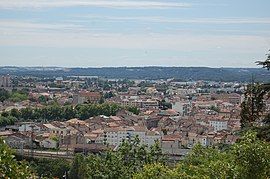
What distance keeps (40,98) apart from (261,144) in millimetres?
85225

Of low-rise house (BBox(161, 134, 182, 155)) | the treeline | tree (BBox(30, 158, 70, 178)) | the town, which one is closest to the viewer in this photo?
tree (BBox(30, 158, 70, 178))

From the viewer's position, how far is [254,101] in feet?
32.0

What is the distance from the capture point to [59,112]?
69.6 m

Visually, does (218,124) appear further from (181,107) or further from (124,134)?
(181,107)

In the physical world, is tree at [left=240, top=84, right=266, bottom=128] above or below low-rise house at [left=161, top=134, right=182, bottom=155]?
above

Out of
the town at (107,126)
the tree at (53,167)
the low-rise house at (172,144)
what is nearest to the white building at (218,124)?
the town at (107,126)

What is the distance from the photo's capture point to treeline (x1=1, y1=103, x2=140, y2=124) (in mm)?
67000

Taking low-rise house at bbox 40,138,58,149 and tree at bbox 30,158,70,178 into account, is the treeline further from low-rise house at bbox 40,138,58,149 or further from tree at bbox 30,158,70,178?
tree at bbox 30,158,70,178

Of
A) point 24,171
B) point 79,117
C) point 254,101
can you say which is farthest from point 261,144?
point 79,117

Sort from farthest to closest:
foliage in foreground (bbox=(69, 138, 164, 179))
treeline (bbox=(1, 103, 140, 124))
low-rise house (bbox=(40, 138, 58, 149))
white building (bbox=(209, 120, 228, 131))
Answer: treeline (bbox=(1, 103, 140, 124)), white building (bbox=(209, 120, 228, 131)), low-rise house (bbox=(40, 138, 58, 149)), foliage in foreground (bbox=(69, 138, 164, 179))

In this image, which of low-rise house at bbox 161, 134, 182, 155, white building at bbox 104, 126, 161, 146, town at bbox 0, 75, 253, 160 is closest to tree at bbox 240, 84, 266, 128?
town at bbox 0, 75, 253, 160

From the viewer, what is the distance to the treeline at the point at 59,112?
67.0 m

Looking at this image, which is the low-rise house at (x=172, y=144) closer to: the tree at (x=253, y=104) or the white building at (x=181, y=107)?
the white building at (x=181, y=107)

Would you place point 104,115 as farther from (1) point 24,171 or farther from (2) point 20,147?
(1) point 24,171
